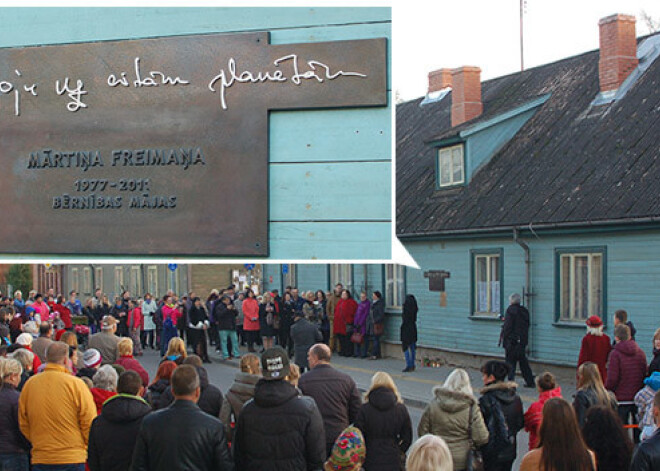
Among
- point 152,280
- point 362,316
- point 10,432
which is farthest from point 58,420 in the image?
point 152,280

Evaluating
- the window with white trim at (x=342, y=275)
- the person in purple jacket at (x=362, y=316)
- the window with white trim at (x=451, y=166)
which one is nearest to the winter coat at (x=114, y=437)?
the person in purple jacket at (x=362, y=316)

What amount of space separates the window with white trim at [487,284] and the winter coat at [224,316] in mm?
6023

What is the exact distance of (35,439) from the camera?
7500mm

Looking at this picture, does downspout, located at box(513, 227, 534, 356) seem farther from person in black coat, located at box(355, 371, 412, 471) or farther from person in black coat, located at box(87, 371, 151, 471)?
person in black coat, located at box(87, 371, 151, 471)

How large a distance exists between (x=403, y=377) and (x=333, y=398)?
43.5ft

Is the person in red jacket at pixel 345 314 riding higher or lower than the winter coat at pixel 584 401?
lower

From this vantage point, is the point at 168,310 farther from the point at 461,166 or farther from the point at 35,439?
the point at 35,439

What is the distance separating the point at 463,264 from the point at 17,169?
60.3 feet

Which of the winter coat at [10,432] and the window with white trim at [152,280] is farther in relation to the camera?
the window with white trim at [152,280]

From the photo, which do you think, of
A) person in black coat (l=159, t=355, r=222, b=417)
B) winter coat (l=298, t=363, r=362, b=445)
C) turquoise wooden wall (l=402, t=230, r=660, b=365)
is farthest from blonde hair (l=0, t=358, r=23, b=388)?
turquoise wooden wall (l=402, t=230, r=660, b=365)

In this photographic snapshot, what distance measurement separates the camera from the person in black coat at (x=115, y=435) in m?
6.75

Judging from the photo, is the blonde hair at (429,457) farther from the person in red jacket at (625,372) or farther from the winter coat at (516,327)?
the winter coat at (516,327)

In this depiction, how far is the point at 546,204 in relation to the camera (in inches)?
829

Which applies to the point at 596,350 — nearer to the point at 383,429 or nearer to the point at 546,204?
the point at 546,204
